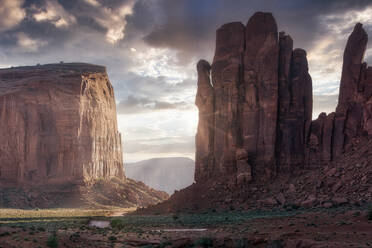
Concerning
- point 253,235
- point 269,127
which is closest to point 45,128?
point 269,127

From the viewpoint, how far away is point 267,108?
4344 centimetres

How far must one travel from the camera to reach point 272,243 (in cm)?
1842

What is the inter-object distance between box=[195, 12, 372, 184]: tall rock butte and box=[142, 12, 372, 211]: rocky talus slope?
12 cm

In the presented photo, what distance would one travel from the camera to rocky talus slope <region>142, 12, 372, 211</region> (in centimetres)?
3788

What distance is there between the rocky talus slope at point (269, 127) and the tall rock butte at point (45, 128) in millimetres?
38818

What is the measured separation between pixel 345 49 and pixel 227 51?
15345mm

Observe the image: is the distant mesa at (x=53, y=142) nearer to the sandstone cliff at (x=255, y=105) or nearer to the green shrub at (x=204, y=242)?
the sandstone cliff at (x=255, y=105)

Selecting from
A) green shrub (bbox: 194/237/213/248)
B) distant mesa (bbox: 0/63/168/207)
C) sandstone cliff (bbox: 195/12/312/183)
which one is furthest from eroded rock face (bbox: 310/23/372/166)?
distant mesa (bbox: 0/63/168/207)

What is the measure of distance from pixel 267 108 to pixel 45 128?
5428 cm

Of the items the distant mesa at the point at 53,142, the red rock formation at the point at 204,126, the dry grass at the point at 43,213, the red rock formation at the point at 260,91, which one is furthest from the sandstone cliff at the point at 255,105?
the distant mesa at the point at 53,142

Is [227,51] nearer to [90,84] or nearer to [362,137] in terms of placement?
[362,137]

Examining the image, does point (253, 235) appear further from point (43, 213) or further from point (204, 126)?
point (43, 213)

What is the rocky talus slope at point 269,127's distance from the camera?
3788 centimetres

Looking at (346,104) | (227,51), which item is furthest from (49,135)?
(346,104)
